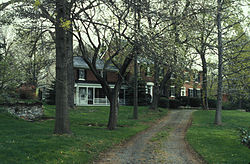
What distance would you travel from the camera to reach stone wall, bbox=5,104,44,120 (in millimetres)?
20316

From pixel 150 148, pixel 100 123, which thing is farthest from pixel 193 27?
pixel 100 123

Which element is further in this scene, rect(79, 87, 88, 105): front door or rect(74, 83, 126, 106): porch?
rect(79, 87, 88, 105): front door

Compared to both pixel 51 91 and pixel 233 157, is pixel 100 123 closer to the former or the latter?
pixel 233 157

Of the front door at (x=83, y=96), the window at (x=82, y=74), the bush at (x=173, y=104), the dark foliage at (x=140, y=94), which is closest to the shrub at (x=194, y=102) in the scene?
the bush at (x=173, y=104)

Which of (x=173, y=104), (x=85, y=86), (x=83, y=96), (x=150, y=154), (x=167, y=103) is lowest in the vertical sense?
(x=150, y=154)

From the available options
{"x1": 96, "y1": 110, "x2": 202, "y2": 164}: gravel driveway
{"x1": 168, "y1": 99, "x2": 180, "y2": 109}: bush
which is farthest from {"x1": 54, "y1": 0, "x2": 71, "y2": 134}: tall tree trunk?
{"x1": 168, "y1": 99, "x2": 180, "y2": 109}: bush

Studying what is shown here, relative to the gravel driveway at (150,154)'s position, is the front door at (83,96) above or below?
above

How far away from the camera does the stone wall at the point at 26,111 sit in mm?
20316

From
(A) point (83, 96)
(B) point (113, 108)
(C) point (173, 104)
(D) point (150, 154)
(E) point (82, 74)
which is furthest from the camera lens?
(A) point (83, 96)

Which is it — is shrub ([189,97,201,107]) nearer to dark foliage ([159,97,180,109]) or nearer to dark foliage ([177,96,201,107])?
dark foliage ([177,96,201,107])

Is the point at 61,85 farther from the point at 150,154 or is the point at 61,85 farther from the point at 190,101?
the point at 190,101

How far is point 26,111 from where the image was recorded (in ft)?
70.3

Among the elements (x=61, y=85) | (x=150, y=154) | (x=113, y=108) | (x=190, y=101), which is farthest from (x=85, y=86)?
(x=150, y=154)

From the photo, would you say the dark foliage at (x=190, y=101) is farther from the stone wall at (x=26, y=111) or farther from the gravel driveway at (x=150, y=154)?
the gravel driveway at (x=150, y=154)
